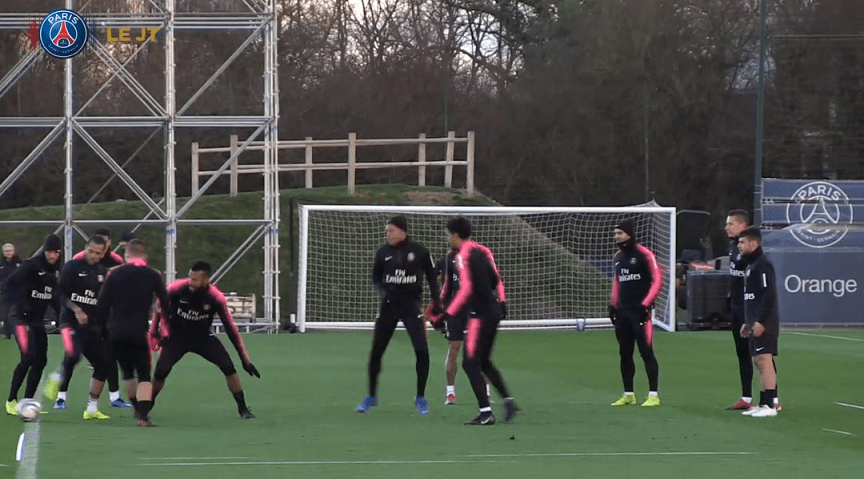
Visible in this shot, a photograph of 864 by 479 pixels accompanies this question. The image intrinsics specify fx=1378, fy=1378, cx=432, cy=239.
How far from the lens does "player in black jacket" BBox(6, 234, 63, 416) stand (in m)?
13.0

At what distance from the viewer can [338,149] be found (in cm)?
4309

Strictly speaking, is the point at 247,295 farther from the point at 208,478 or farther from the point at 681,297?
the point at 208,478

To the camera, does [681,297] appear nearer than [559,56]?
Yes

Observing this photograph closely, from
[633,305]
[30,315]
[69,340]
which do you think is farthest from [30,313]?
[633,305]

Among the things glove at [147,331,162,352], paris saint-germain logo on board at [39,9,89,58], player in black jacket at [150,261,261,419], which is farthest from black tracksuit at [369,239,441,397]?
paris saint-germain logo on board at [39,9,89,58]

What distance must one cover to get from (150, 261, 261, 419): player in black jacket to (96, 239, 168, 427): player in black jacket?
0.56 feet

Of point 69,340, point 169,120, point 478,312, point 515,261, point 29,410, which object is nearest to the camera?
point 29,410

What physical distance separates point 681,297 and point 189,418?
2386 cm

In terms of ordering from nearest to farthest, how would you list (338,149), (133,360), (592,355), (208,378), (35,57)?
1. (133,360)
2. (208,378)
3. (592,355)
4. (35,57)
5. (338,149)

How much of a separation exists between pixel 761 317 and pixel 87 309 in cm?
629

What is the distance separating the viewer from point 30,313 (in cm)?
1311

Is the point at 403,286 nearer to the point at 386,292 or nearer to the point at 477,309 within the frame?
the point at 386,292

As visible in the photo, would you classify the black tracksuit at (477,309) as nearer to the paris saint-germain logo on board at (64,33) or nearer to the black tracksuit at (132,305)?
the black tracksuit at (132,305)

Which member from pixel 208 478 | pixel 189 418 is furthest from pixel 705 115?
pixel 208 478
